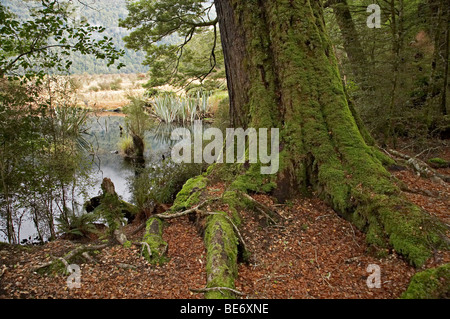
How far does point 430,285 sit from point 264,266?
3.83ft

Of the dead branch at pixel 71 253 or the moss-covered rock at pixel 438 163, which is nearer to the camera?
the dead branch at pixel 71 253

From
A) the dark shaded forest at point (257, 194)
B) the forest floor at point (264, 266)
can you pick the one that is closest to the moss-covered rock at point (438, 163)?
the dark shaded forest at point (257, 194)

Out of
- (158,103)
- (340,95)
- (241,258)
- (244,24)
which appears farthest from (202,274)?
(158,103)

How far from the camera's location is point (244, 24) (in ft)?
12.6

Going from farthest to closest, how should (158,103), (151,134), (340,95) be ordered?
(158,103), (151,134), (340,95)

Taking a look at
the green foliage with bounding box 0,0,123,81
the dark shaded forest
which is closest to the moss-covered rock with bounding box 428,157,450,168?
the dark shaded forest

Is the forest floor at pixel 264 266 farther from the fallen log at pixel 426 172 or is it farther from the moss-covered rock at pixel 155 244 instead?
the fallen log at pixel 426 172

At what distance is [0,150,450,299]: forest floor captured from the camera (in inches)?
85.3

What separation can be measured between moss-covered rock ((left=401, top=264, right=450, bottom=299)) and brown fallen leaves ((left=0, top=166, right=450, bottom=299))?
146 mm

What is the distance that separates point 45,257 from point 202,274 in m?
1.42

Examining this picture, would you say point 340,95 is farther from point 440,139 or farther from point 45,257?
point 440,139

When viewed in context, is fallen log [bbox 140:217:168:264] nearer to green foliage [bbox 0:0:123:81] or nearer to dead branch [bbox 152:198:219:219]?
dead branch [bbox 152:198:219:219]

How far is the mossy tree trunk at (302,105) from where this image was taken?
295 centimetres

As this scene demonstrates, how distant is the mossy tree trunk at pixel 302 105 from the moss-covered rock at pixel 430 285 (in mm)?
620
